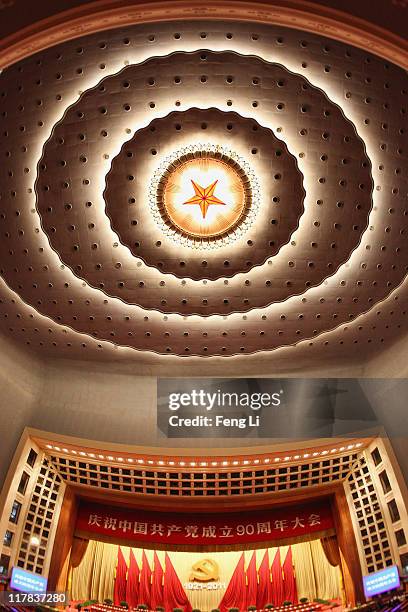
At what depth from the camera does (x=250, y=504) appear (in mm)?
11891

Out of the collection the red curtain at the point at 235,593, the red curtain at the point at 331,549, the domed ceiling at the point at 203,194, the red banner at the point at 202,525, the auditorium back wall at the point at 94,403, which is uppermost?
the domed ceiling at the point at 203,194

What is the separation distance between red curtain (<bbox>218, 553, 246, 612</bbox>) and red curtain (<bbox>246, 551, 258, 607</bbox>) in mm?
89

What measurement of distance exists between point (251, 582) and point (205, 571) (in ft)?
3.35

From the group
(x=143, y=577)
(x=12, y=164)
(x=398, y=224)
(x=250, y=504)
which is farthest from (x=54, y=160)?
(x=143, y=577)

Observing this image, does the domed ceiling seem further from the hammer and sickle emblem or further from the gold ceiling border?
the hammer and sickle emblem

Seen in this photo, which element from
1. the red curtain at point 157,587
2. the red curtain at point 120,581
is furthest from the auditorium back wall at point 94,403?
the red curtain at point 157,587

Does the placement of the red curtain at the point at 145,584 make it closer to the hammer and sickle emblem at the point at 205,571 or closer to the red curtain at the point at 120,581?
the red curtain at the point at 120,581

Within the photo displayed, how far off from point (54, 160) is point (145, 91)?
5.57 feet

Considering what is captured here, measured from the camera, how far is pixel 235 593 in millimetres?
12133

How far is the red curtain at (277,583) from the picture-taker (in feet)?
39.2

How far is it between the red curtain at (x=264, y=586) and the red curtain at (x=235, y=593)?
0.34 m

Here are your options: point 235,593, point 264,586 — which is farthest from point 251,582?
point 235,593

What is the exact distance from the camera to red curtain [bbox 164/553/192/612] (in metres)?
12.0

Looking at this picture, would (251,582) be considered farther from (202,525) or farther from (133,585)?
(133,585)
